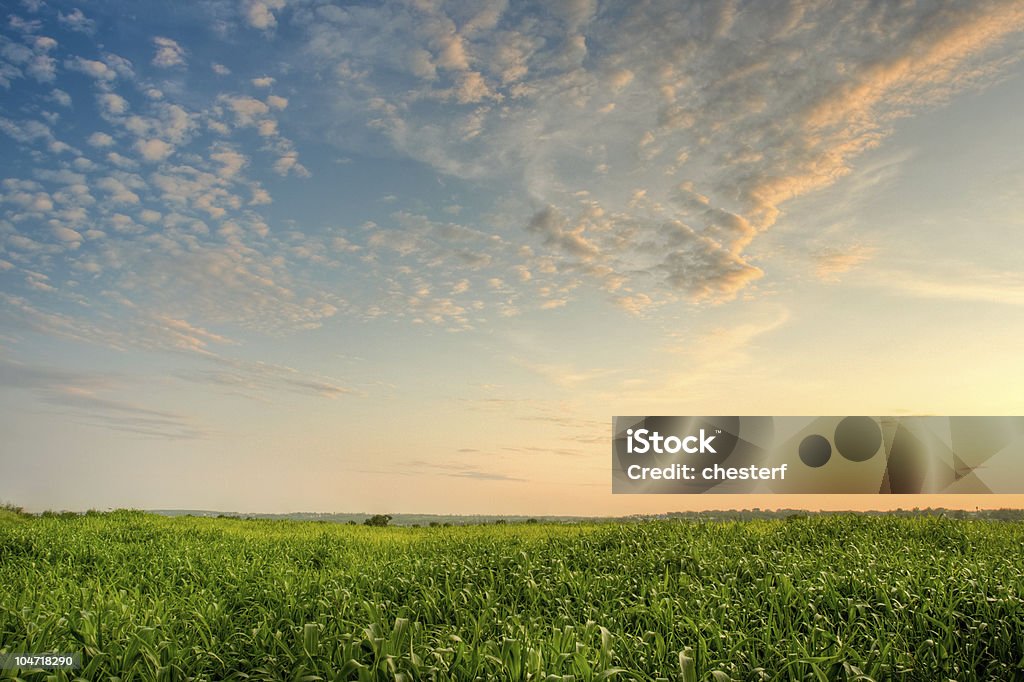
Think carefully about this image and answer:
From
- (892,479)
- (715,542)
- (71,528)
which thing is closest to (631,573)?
(715,542)

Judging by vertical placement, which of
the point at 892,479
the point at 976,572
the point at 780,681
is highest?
the point at 892,479

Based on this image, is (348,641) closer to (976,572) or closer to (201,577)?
(201,577)

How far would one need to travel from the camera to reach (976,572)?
8.83 m

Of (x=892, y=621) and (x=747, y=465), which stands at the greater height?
(x=747, y=465)

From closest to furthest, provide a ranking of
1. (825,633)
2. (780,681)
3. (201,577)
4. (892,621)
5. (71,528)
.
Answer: (780,681)
(825,633)
(892,621)
(201,577)
(71,528)

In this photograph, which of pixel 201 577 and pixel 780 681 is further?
pixel 201 577

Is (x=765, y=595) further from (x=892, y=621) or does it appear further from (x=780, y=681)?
(x=780, y=681)

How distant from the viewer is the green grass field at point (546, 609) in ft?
18.3

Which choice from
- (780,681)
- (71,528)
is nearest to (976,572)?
(780,681)

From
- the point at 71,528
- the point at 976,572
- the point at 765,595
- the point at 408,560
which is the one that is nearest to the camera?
the point at 765,595

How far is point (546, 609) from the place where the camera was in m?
8.21

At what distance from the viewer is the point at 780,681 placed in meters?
5.61

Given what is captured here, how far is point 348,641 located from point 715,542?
A: 27.8 ft

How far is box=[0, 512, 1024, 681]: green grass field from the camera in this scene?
559 cm
